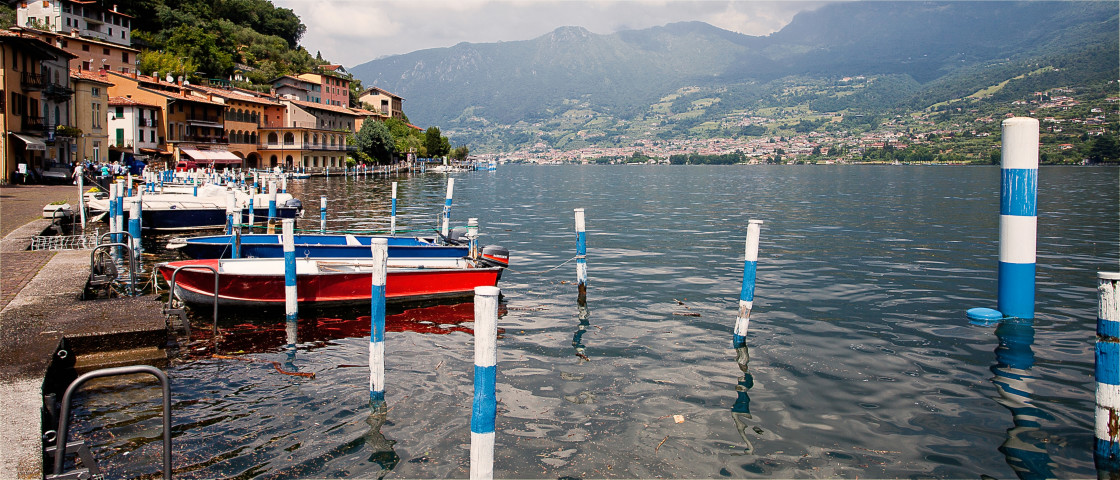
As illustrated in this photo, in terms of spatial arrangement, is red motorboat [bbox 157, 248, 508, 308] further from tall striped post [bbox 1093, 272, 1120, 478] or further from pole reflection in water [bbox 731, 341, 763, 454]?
tall striped post [bbox 1093, 272, 1120, 478]

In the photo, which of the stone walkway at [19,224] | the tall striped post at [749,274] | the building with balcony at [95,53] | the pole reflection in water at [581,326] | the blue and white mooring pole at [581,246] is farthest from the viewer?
the building with balcony at [95,53]

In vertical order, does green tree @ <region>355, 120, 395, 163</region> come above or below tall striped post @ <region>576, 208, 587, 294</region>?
above

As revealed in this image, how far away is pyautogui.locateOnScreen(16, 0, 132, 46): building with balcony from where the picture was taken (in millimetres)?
77500

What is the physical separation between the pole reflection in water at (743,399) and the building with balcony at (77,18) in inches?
3395

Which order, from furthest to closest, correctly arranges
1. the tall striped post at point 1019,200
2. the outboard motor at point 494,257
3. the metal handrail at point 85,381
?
the outboard motor at point 494,257 → the tall striped post at point 1019,200 → the metal handrail at point 85,381

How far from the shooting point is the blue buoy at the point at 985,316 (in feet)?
38.4

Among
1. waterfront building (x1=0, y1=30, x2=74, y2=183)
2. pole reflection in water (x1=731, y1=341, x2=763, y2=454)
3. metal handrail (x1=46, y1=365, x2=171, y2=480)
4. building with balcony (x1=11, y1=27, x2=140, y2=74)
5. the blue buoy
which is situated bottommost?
pole reflection in water (x1=731, y1=341, x2=763, y2=454)

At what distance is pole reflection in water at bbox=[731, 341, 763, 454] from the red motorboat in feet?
22.2

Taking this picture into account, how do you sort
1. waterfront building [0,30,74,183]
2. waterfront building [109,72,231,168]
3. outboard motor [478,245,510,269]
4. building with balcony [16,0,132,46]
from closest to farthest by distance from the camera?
outboard motor [478,245,510,269] < waterfront building [0,30,74,183] < waterfront building [109,72,231,168] < building with balcony [16,0,132,46]

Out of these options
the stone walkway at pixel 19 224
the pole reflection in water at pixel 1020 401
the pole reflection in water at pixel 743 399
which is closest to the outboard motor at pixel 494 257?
the pole reflection in water at pixel 743 399

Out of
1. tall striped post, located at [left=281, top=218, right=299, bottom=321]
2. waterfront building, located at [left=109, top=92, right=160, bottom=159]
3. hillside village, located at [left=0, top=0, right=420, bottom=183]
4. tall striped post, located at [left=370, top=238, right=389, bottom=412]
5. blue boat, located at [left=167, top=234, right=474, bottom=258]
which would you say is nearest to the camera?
tall striped post, located at [left=370, top=238, right=389, bottom=412]

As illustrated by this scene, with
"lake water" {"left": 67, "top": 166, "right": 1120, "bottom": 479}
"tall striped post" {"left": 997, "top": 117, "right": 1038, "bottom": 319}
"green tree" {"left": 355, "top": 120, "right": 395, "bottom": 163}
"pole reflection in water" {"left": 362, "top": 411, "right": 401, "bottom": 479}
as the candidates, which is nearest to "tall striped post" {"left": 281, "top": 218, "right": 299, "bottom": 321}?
"lake water" {"left": 67, "top": 166, "right": 1120, "bottom": 479}

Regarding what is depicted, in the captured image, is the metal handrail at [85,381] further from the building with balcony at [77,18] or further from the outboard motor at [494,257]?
the building with balcony at [77,18]

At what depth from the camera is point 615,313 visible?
1452 cm
